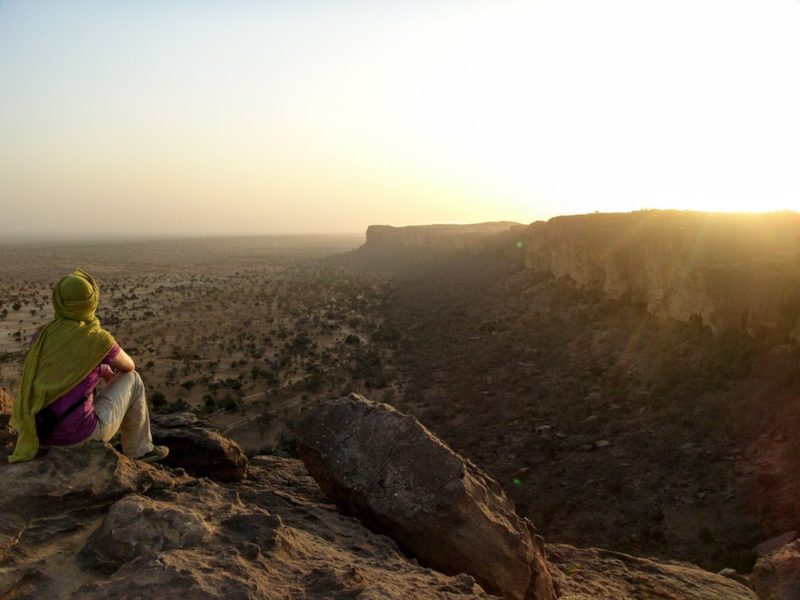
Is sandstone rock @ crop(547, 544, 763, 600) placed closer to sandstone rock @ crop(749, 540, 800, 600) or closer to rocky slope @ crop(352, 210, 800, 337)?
sandstone rock @ crop(749, 540, 800, 600)

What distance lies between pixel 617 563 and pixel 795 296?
773 cm

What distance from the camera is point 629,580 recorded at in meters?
5.45

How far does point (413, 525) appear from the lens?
466 centimetres

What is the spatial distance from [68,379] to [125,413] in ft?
2.46

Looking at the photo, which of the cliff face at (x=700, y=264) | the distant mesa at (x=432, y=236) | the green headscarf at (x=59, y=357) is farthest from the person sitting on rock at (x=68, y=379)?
the distant mesa at (x=432, y=236)

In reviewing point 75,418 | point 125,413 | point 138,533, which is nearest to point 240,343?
point 125,413

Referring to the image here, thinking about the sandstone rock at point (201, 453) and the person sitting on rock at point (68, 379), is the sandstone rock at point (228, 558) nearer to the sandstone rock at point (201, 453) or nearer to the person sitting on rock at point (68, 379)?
the person sitting on rock at point (68, 379)

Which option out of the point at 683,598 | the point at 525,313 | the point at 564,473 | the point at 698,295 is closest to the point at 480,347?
the point at 525,313

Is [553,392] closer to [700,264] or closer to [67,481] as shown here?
[700,264]

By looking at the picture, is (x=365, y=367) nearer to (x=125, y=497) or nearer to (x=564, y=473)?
(x=564, y=473)

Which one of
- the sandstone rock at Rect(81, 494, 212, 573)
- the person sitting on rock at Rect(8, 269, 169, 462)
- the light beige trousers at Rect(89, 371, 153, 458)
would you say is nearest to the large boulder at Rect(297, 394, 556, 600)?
the light beige trousers at Rect(89, 371, 153, 458)

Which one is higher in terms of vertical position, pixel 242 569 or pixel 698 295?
pixel 698 295

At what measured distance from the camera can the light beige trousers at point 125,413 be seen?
13.9 ft

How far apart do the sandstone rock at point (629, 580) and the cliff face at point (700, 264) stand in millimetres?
7089
